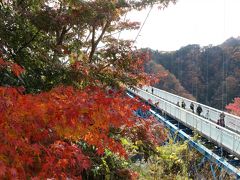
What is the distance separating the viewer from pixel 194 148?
1546 cm

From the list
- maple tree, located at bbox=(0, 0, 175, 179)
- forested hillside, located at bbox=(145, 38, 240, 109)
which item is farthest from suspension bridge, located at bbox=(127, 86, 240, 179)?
forested hillside, located at bbox=(145, 38, 240, 109)

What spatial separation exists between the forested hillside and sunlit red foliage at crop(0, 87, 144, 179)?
154 feet

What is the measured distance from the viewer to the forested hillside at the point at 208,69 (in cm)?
5109

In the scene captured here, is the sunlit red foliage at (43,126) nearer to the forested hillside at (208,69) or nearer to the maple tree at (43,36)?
the maple tree at (43,36)

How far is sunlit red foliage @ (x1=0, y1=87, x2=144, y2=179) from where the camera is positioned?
394 centimetres

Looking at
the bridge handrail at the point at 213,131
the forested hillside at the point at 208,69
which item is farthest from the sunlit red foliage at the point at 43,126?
the forested hillside at the point at 208,69

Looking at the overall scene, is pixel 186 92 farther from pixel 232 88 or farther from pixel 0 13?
pixel 0 13

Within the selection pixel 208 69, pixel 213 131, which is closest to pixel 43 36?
pixel 213 131

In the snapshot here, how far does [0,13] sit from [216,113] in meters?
14.5

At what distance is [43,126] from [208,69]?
55.0m

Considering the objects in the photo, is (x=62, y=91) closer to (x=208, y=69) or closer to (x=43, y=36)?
(x=43, y=36)

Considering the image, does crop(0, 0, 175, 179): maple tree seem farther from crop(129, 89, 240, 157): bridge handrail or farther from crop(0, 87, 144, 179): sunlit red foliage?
crop(129, 89, 240, 157): bridge handrail

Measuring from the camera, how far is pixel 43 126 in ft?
14.8

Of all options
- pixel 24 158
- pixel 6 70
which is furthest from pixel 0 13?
pixel 24 158
